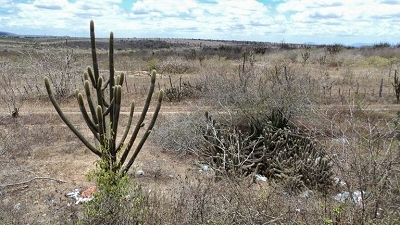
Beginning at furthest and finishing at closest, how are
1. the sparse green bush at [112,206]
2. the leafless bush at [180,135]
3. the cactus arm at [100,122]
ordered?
the leafless bush at [180,135] < the cactus arm at [100,122] < the sparse green bush at [112,206]

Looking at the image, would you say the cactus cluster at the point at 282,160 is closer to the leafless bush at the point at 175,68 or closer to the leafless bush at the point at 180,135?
the leafless bush at the point at 180,135

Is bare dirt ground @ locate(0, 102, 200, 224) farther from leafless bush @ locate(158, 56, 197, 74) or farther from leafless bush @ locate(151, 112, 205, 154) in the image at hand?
leafless bush @ locate(158, 56, 197, 74)

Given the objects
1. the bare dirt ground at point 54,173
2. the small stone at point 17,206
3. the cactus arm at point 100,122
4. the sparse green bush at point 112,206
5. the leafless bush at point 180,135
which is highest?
the cactus arm at point 100,122

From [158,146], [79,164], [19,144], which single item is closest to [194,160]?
[158,146]

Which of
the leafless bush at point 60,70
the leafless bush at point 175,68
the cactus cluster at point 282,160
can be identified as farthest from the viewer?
the leafless bush at point 175,68

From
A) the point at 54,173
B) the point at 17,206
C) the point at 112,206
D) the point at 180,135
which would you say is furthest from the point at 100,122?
the point at 180,135

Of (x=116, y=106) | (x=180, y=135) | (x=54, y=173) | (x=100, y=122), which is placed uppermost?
(x=116, y=106)

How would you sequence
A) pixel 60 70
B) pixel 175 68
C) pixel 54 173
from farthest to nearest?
1. pixel 175 68
2. pixel 60 70
3. pixel 54 173

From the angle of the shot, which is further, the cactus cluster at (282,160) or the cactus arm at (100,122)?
the cactus cluster at (282,160)

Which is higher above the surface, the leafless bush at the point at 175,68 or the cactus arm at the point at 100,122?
the cactus arm at the point at 100,122

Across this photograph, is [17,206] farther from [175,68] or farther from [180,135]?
[175,68]

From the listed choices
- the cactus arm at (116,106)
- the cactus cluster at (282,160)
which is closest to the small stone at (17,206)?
the cactus arm at (116,106)

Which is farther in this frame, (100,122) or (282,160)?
(282,160)

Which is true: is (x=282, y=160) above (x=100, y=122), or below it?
below
